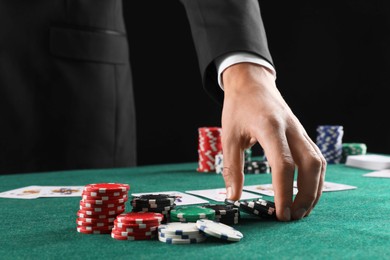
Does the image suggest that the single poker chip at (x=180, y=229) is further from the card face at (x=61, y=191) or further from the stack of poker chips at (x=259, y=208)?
the card face at (x=61, y=191)

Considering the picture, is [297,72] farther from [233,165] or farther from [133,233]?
[133,233]

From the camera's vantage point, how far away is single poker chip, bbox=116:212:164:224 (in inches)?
50.8

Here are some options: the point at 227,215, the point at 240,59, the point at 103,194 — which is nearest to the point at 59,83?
the point at 240,59

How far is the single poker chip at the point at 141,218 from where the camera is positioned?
1.29m

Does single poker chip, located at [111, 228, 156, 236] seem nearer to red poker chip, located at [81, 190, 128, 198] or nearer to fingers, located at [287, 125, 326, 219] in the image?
red poker chip, located at [81, 190, 128, 198]

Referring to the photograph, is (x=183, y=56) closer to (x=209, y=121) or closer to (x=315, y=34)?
(x=209, y=121)

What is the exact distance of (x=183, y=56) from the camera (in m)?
5.18

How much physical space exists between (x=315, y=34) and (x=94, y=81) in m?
3.06

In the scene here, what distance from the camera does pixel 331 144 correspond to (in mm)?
3334

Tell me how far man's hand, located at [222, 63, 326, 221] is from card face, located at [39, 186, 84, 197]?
24.4 inches

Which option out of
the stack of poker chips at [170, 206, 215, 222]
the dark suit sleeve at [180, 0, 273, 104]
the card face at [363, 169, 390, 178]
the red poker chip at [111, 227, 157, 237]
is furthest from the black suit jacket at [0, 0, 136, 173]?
the red poker chip at [111, 227, 157, 237]

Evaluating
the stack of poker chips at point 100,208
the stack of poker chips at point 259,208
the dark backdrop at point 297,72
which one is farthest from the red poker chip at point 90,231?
the dark backdrop at point 297,72

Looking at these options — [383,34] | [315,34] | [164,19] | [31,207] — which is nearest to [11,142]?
[31,207]

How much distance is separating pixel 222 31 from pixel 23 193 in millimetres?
950
